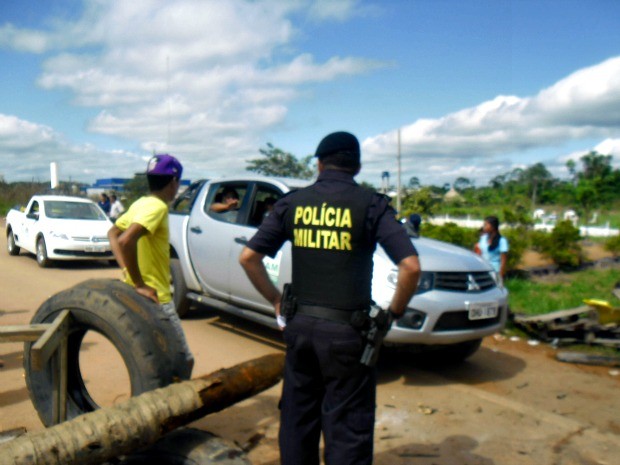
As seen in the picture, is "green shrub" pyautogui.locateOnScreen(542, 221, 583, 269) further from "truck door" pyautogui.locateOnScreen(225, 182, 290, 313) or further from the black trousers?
the black trousers

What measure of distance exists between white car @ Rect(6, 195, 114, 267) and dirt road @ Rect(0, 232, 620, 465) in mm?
4808

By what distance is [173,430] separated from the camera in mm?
2629

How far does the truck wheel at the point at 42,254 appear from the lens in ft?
39.8

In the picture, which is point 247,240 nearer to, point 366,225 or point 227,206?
point 227,206

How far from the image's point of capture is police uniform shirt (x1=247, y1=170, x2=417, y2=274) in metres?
2.62

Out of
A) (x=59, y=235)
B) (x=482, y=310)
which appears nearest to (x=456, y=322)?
(x=482, y=310)

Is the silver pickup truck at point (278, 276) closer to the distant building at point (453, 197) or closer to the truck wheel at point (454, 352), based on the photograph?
the truck wheel at point (454, 352)

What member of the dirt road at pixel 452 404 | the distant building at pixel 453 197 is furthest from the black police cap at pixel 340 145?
the distant building at pixel 453 197

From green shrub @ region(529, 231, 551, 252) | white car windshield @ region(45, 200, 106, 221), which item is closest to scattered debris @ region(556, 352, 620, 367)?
green shrub @ region(529, 231, 551, 252)

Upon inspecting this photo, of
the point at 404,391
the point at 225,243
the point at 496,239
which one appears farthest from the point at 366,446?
the point at 496,239

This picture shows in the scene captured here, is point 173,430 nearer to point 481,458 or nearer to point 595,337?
point 481,458

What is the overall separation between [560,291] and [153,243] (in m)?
9.23

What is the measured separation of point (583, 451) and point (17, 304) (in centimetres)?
753

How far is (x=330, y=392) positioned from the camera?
268 cm
